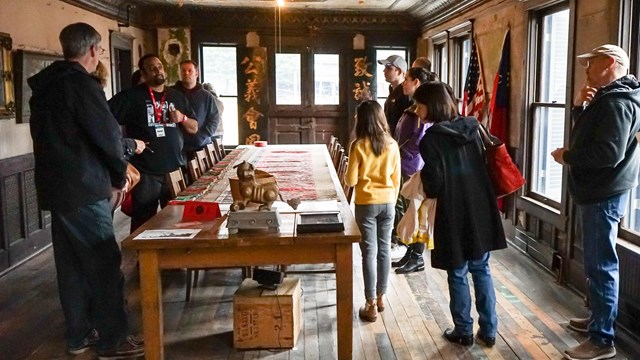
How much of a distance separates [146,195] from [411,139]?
1.85 m

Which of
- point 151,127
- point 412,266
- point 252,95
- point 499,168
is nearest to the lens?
point 499,168

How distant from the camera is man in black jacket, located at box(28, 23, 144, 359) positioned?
2613 millimetres

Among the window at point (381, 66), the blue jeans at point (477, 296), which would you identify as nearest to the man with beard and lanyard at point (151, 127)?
the blue jeans at point (477, 296)

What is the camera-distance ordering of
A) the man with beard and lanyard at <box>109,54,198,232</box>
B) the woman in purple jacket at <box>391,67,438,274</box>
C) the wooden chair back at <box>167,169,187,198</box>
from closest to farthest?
the wooden chair back at <box>167,169,187,198</box> → the man with beard and lanyard at <box>109,54,198,232</box> → the woman in purple jacket at <box>391,67,438,274</box>

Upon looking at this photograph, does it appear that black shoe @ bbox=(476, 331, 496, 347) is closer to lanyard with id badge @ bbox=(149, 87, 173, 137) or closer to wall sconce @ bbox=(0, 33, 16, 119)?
lanyard with id badge @ bbox=(149, 87, 173, 137)

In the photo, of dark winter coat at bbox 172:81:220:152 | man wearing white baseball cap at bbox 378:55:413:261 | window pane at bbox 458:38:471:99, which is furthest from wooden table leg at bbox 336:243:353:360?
window pane at bbox 458:38:471:99

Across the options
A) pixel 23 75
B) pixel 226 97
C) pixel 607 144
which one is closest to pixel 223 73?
pixel 226 97

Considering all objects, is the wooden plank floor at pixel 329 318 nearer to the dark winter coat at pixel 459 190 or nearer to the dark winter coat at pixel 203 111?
the dark winter coat at pixel 459 190

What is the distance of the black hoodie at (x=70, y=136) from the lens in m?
2.60

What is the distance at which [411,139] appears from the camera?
409cm

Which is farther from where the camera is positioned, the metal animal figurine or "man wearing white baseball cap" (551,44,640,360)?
"man wearing white baseball cap" (551,44,640,360)

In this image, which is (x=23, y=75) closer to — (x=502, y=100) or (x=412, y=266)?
(x=412, y=266)

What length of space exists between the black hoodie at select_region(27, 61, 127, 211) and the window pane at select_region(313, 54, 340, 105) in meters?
6.63

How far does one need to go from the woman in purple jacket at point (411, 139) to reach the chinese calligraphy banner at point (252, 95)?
16.0 feet
